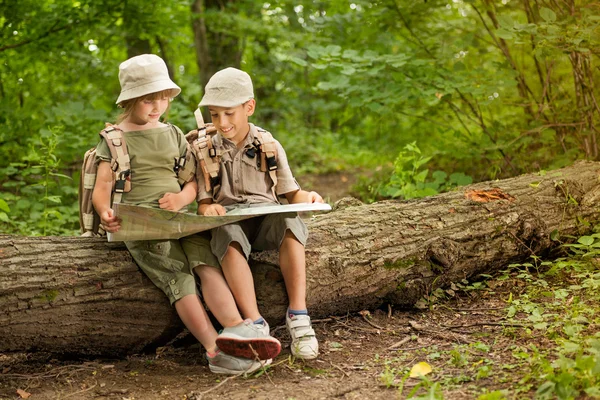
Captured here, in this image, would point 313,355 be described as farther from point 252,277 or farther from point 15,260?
point 15,260

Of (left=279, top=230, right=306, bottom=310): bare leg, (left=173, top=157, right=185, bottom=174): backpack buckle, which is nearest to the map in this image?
(left=279, top=230, right=306, bottom=310): bare leg

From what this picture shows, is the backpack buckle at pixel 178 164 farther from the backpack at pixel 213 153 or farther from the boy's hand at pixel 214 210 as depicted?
the boy's hand at pixel 214 210

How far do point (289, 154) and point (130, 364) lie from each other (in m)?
8.49

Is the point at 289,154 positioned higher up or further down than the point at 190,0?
further down

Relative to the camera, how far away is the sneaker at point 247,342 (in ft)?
9.48

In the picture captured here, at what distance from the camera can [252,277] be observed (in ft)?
10.8

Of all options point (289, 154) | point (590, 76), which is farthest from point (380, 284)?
point (289, 154)

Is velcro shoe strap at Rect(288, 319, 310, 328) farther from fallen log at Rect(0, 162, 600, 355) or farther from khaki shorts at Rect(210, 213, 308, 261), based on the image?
khaki shorts at Rect(210, 213, 308, 261)

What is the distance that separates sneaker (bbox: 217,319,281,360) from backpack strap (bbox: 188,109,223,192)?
0.84 metres

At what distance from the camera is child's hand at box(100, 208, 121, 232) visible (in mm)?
2982

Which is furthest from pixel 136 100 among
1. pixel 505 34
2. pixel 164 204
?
pixel 505 34

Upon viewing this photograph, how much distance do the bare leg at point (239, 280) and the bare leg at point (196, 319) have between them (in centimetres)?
20

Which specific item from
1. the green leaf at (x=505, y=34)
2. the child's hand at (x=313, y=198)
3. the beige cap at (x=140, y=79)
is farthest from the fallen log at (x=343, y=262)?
the green leaf at (x=505, y=34)

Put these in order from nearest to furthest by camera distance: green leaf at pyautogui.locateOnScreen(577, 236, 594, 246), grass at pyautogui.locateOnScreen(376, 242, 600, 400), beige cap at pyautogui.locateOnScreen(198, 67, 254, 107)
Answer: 1. grass at pyautogui.locateOnScreen(376, 242, 600, 400)
2. beige cap at pyautogui.locateOnScreen(198, 67, 254, 107)
3. green leaf at pyautogui.locateOnScreen(577, 236, 594, 246)
